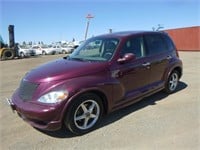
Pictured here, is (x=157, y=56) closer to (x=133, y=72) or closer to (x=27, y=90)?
(x=133, y=72)

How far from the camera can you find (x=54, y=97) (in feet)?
13.8

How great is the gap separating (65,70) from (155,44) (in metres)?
2.65

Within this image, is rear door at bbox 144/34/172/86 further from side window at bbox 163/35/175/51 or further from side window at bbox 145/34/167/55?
side window at bbox 163/35/175/51

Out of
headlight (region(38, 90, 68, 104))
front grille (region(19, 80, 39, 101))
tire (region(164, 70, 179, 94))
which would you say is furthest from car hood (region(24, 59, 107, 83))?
tire (region(164, 70, 179, 94))

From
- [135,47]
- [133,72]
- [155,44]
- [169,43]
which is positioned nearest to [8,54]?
[169,43]

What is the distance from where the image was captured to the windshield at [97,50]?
526cm

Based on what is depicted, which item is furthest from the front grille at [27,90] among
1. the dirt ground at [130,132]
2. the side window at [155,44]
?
the side window at [155,44]

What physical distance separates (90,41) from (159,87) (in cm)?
198

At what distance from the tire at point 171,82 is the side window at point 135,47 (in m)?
1.37

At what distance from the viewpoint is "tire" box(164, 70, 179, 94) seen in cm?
671

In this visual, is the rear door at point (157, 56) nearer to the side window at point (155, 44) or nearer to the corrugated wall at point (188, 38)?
the side window at point (155, 44)

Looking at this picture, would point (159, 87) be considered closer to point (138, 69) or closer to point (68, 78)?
point (138, 69)

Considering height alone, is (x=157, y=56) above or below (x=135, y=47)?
below

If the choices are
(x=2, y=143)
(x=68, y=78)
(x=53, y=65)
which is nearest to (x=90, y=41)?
(x=53, y=65)
